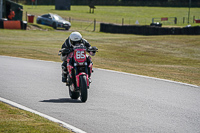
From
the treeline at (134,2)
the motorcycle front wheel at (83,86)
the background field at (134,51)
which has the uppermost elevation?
the treeline at (134,2)

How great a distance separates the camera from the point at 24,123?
20.9 ft

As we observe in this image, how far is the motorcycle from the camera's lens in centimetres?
843

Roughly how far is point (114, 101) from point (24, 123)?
9.01 ft

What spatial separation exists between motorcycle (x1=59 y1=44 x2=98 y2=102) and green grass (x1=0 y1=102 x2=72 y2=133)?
61.9 inches

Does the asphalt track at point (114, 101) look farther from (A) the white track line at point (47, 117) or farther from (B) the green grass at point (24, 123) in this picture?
(B) the green grass at point (24, 123)

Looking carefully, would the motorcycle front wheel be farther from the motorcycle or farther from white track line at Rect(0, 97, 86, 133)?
white track line at Rect(0, 97, 86, 133)

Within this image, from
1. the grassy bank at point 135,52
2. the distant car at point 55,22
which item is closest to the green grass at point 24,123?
the grassy bank at point 135,52

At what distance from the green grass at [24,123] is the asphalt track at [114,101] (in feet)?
1.33

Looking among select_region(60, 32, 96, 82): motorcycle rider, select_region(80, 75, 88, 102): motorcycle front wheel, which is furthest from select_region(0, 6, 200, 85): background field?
select_region(80, 75, 88, 102): motorcycle front wheel

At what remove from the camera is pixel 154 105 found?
27.2ft

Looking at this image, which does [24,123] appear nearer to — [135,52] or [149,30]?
[135,52]

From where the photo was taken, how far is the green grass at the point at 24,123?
598 centimetres

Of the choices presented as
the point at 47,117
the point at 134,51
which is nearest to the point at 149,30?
the point at 134,51

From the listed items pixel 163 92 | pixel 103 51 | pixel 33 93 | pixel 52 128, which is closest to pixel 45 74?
pixel 33 93
